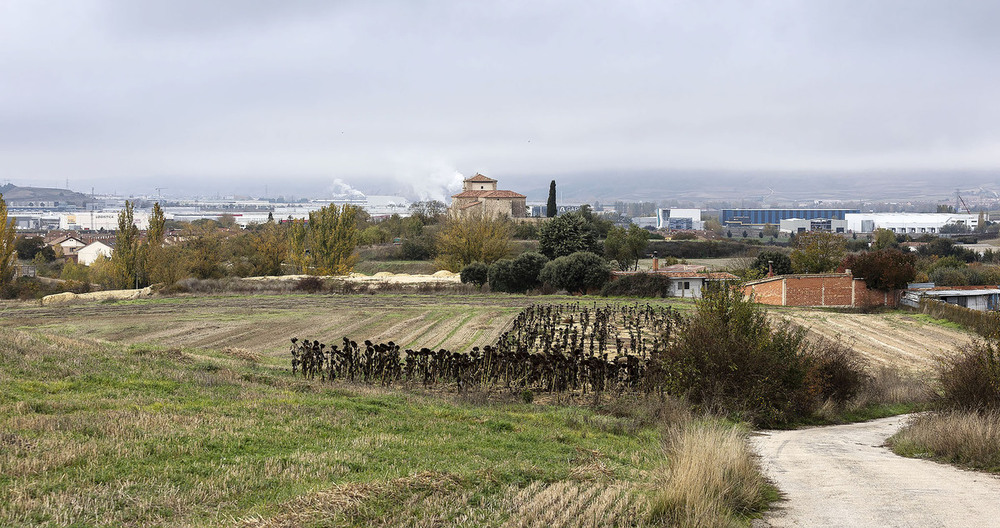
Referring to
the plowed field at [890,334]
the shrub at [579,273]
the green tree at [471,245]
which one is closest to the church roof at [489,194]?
the green tree at [471,245]

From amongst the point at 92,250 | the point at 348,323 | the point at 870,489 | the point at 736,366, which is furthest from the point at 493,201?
the point at 870,489

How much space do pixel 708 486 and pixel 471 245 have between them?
217ft

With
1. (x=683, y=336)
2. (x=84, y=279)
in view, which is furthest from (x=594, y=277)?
(x=84, y=279)

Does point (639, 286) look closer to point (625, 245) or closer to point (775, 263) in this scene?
point (775, 263)

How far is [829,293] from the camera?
167 ft

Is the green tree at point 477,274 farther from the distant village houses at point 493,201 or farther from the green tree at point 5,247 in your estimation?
the distant village houses at point 493,201

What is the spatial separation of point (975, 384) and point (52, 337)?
2087 cm

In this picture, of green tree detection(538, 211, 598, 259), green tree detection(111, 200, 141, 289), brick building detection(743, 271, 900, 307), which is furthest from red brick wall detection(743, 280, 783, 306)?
green tree detection(111, 200, 141, 289)

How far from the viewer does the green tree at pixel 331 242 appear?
74.8 metres

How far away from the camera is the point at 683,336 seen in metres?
18.5

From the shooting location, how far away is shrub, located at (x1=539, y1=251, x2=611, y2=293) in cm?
5700

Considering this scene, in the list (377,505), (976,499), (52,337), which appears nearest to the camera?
(377,505)

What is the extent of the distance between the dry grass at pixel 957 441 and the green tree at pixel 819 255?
55.8 m

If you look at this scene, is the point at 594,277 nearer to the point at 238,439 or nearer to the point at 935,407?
the point at 935,407
